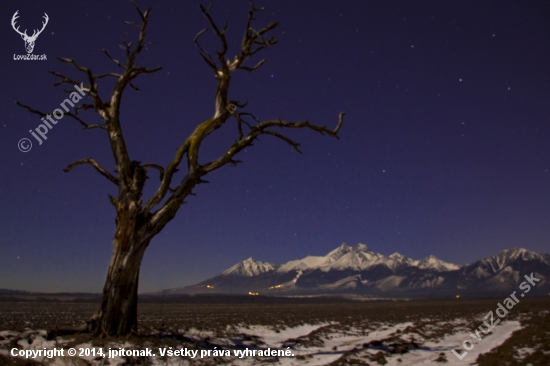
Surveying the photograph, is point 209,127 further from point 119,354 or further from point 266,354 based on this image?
point 266,354

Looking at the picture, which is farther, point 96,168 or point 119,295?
point 96,168

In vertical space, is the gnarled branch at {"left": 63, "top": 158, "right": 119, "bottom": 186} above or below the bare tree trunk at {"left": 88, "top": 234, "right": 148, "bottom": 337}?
above

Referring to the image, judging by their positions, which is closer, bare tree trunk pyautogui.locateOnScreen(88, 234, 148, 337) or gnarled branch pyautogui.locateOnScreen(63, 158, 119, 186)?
bare tree trunk pyautogui.locateOnScreen(88, 234, 148, 337)

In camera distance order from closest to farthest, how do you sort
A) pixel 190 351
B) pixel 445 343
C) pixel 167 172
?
pixel 190 351
pixel 167 172
pixel 445 343

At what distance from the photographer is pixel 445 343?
17750 millimetres

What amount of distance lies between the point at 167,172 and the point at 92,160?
2.59m

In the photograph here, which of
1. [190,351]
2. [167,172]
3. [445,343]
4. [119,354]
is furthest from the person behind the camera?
[445,343]

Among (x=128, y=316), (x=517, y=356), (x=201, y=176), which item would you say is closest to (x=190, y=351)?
(x=128, y=316)

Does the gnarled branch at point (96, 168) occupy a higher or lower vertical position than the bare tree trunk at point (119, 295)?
higher

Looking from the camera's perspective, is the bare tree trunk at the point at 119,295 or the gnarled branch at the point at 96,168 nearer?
the bare tree trunk at the point at 119,295

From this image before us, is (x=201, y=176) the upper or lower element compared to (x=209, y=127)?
lower

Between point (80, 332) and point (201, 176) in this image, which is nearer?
point (80, 332)

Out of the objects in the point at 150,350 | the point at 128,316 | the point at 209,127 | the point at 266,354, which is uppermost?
the point at 209,127

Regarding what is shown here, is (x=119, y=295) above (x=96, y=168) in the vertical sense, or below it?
below
